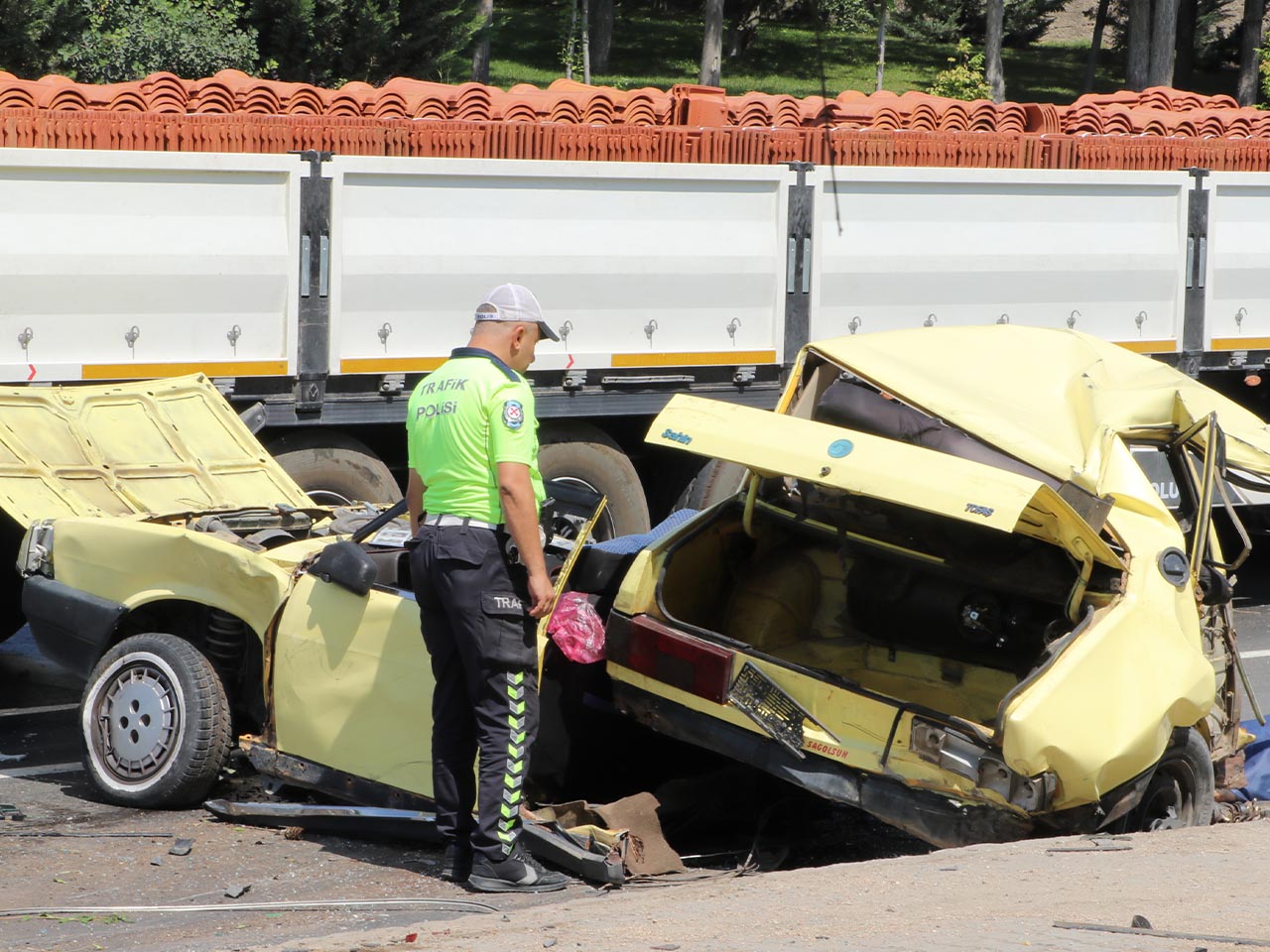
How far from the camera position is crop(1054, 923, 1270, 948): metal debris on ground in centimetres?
420

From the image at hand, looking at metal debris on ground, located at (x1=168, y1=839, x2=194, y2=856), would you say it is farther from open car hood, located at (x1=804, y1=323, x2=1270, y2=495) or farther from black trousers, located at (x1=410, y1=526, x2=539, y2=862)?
open car hood, located at (x1=804, y1=323, x2=1270, y2=495)

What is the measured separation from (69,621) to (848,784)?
2.97 metres

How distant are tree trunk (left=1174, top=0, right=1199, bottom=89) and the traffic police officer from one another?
4356cm

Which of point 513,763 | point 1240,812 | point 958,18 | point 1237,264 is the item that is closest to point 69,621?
point 513,763

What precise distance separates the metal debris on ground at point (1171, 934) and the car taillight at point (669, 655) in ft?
4.64

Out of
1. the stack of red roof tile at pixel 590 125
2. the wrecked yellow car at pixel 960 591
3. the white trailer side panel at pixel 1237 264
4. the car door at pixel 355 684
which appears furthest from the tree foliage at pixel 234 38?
the wrecked yellow car at pixel 960 591

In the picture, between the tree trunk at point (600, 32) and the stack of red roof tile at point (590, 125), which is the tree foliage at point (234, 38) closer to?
the stack of red roof tile at point (590, 125)

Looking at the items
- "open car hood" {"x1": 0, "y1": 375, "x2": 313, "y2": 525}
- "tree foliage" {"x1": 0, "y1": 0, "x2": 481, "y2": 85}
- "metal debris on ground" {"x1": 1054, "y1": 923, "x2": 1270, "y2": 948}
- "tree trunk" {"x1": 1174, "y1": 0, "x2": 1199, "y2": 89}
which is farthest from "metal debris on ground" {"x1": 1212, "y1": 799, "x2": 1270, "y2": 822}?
"tree trunk" {"x1": 1174, "y1": 0, "x2": 1199, "y2": 89}

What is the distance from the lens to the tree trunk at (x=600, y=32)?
4166 centimetres

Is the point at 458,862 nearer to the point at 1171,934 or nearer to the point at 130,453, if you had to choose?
the point at 1171,934

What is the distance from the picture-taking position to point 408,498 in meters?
5.48

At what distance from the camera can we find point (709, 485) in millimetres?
10688

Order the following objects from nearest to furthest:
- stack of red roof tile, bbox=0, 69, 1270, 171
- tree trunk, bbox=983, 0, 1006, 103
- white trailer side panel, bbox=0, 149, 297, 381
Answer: white trailer side panel, bbox=0, 149, 297, 381
stack of red roof tile, bbox=0, 69, 1270, 171
tree trunk, bbox=983, 0, 1006, 103

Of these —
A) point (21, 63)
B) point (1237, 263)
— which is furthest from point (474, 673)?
point (21, 63)
